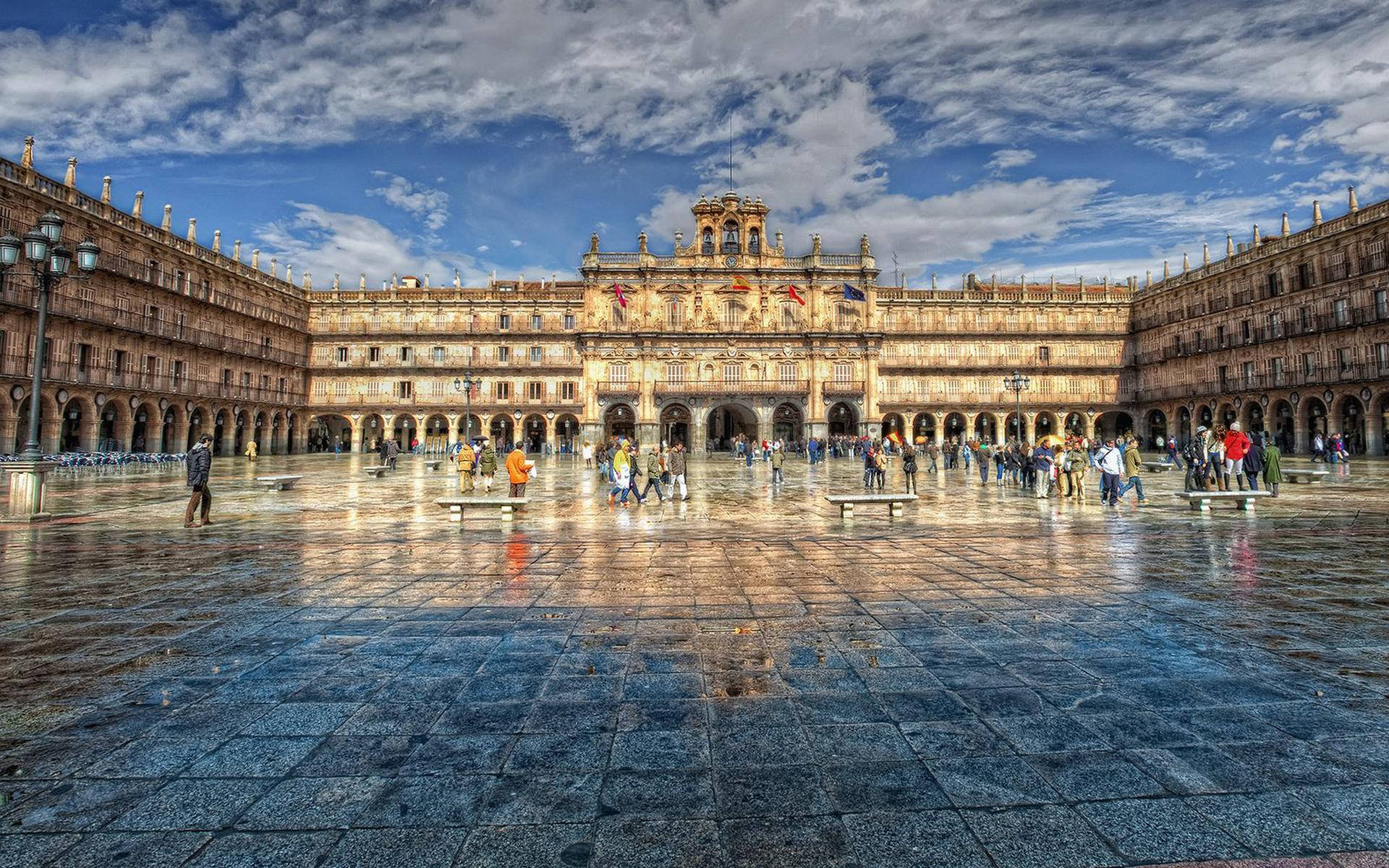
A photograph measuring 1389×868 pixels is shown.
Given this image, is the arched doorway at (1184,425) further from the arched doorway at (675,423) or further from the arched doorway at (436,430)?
the arched doorway at (436,430)

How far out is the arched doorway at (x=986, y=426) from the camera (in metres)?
44.7

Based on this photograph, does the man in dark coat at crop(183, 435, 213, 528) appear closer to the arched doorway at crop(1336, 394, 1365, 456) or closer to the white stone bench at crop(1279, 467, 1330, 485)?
the white stone bench at crop(1279, 467, 1330, 485)

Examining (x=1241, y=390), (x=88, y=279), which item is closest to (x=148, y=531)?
(x=88, y=279)

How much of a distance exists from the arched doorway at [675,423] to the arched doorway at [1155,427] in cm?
3074

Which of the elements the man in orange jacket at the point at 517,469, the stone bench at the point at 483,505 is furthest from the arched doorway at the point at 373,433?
the stone bench at the point at 483,505

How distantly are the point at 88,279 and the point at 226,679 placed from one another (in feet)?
107

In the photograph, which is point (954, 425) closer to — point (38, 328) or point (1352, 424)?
point (1352, 424)

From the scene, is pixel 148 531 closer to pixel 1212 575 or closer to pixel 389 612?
pixel 389 612

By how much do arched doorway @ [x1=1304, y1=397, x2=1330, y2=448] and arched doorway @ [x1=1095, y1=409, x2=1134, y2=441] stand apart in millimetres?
13103

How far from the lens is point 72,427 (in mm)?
28391

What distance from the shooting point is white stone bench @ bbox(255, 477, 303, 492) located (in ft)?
47.0

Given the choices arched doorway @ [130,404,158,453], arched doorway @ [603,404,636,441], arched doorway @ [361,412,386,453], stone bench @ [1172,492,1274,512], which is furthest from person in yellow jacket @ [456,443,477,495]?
arched doorway @ [361,412,386,453]

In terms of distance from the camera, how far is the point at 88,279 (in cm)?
2653

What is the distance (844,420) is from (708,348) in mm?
10043
